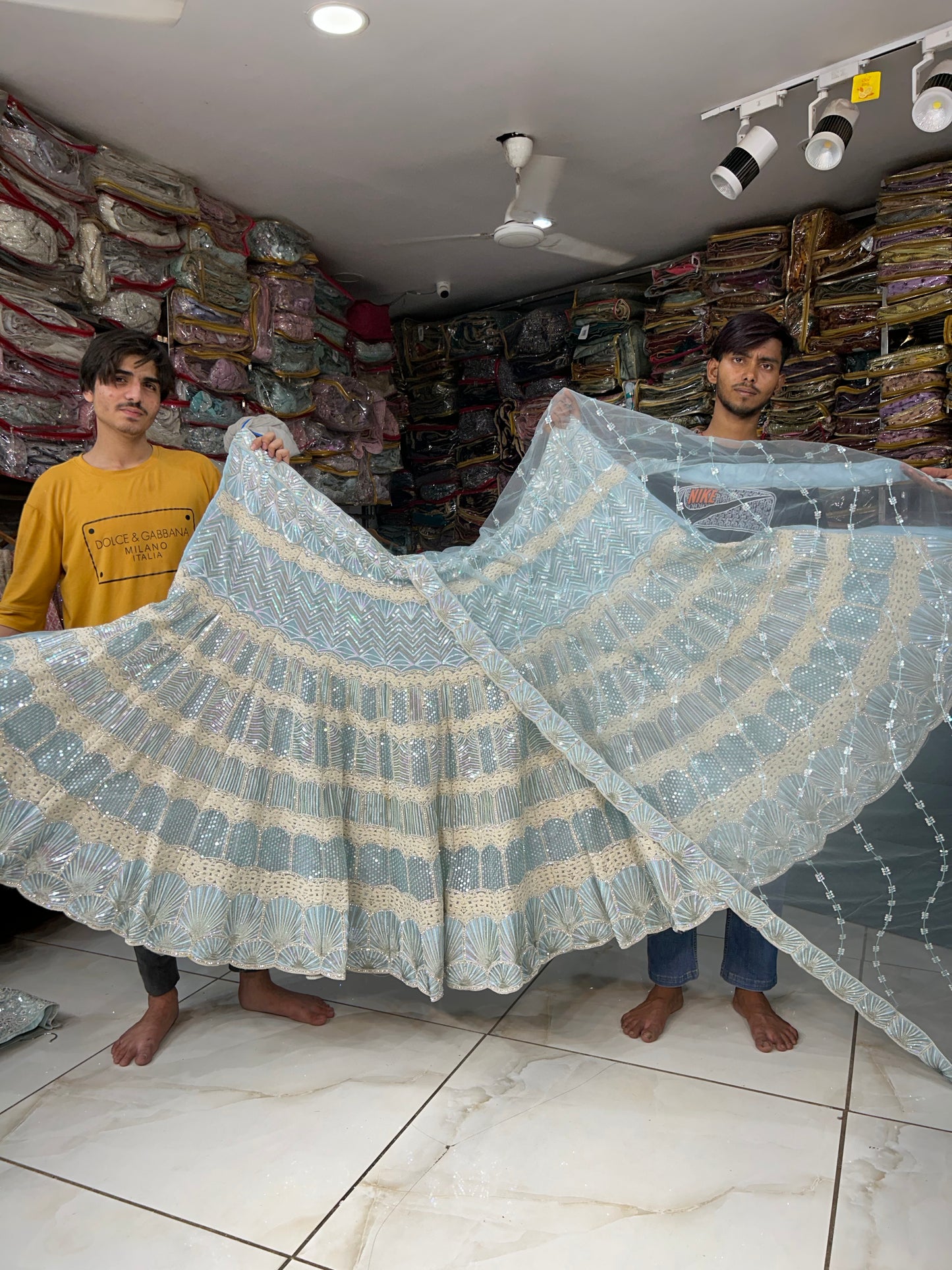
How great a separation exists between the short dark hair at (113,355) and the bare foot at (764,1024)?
1.79 metres

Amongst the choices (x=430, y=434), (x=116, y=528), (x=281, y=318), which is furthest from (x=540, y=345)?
(x=116, y=528)

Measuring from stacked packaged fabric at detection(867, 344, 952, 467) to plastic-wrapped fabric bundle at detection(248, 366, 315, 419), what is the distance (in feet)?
7.91

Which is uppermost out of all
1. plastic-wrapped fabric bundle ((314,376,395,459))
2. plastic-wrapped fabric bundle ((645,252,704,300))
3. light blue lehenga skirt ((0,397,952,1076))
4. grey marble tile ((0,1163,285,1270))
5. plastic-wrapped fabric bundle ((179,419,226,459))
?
plastic-wrapped fabric bundle ((645,252,704,300))

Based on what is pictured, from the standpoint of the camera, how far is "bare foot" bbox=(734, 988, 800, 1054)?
1.70 metres

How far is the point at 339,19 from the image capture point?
243 centimetres

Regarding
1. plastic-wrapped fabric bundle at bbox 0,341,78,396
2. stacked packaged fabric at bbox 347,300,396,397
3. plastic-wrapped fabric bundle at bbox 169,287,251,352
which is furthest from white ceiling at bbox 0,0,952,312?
plastic-wrapped fabric bundle at bbox 0,341,78,396

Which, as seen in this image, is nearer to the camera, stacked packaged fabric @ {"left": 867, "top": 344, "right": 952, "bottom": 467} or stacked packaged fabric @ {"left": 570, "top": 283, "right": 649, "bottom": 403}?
stacked packaged fabric @ {"left": 867, "top": 344, "right": 952, "bottom": 467}

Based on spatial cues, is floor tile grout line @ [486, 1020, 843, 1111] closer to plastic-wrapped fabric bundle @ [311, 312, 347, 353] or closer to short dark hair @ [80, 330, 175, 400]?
short dark hair @ [80, 330, 175, 400]

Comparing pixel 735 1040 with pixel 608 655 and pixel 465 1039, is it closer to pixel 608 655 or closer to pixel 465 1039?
pixel 465 1039

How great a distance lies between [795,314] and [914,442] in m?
0.82

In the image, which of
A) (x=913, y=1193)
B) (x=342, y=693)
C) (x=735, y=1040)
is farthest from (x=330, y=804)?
(x=913, y=1193)

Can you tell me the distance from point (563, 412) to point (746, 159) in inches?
63.8

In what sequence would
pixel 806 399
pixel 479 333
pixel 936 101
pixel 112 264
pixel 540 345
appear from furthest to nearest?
pixel 479 333, pixel 540 345, pixel 806 399, pixel 112 264, pixel 936 101

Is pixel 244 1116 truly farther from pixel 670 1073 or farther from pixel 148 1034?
pixel 670 1073
